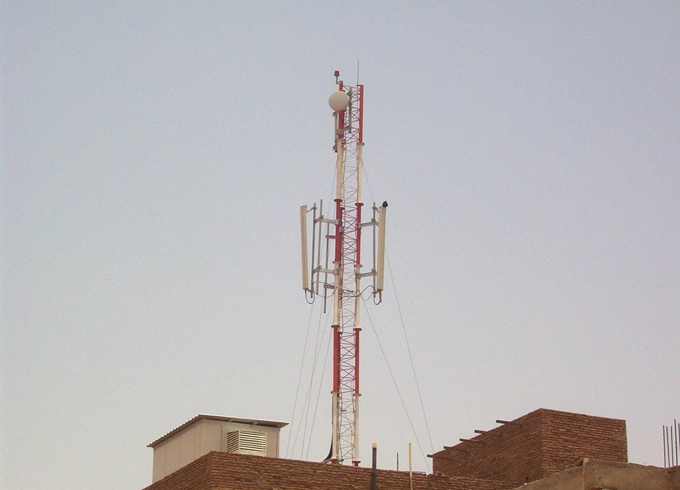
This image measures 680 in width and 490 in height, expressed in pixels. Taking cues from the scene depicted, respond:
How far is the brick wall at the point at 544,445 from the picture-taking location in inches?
1483

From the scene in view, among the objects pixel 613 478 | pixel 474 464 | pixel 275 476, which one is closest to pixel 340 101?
pixel 474 464

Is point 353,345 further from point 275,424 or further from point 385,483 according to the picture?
point 385,483

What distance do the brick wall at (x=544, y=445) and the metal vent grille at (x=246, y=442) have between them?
744cm

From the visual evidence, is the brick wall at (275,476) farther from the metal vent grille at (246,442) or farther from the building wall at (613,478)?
the building wall at (613,478)

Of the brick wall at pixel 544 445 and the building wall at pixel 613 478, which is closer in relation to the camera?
the building wall at pixel 613 478

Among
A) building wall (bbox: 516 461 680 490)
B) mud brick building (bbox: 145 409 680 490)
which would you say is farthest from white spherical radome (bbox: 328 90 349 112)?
building wall (bbox: 516 461 680 490)

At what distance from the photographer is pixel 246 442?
120 feet

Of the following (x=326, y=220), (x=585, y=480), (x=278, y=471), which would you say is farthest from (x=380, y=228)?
(x=585, y=480)

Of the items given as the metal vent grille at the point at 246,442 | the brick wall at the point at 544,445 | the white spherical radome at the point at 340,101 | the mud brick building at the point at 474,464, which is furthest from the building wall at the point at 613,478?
the white spherical radome at the point at 340,101

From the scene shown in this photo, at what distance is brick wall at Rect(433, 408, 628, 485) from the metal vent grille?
7437mm

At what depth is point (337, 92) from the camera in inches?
1785

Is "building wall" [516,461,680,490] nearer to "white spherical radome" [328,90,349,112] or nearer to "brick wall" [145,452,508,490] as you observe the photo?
"brick wall" [145,452,508,490]

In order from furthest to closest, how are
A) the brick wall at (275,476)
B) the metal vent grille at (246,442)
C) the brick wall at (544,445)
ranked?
1. the brick wall at (544,445)
2. the metal vent grille at (246,442)
3. the brick wall at (275,476)

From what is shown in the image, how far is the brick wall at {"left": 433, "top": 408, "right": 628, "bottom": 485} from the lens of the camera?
37.7 meters
